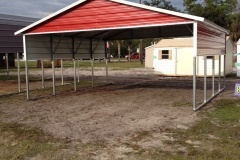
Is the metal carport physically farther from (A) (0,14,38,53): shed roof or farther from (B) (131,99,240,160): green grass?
(A) (0,14,38,53): shed roof

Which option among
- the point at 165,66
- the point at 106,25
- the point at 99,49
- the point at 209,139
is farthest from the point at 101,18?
the point at 165,66

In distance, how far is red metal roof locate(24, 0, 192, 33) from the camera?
9320 mm

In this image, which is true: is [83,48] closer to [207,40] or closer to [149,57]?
[207,40]

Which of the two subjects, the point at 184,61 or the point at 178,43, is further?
the point at 178,43

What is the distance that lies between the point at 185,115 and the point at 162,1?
44.2 m

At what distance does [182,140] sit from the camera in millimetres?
5895

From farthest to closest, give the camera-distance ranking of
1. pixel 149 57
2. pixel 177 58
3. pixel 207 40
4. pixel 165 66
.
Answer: pixel 149 57 < pixel 165 66 < pixel 177 58 < pixel 207 40

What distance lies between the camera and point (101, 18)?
10.2 metres

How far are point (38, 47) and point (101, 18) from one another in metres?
3.70

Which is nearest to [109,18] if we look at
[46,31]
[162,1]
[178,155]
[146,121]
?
[46,31]

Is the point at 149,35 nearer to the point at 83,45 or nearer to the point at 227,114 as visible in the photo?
the point at 83,45

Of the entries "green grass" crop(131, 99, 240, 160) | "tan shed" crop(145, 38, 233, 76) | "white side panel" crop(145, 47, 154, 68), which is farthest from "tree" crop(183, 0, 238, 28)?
"green grass" crop(131, 99, 240, 160)

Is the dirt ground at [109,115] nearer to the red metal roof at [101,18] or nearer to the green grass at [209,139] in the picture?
the green grass at [209,139]

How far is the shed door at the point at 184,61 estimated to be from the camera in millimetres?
19562
